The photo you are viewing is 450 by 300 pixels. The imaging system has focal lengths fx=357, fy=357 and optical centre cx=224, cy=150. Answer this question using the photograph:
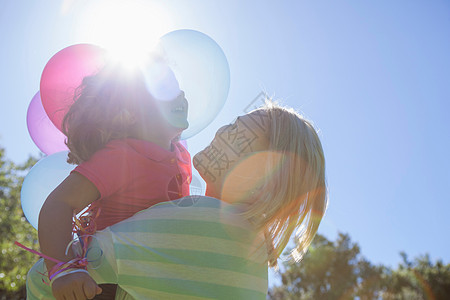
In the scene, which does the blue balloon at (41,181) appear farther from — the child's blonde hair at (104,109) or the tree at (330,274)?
the tree at (330,274)

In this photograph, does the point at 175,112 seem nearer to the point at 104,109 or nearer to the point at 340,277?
the point at 104,109

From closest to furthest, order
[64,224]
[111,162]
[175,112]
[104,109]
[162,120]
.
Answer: [64,224] → [111,162] → [104,109] → [162,120] → [175,112]

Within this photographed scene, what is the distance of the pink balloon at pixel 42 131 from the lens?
2463 millimetres

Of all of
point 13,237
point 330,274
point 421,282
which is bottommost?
point 13,237

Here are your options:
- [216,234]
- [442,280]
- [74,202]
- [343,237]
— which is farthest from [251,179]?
[442,280]

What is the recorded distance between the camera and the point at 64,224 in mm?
1439

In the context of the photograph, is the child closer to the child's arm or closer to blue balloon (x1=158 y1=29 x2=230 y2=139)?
the child's arm

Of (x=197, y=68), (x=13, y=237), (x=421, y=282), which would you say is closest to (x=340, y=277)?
(x=421, y=282)

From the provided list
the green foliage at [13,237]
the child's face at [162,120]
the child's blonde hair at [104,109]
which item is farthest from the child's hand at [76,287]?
the green foliage at [13,237]

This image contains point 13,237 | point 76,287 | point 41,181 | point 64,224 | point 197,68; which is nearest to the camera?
point 76,287

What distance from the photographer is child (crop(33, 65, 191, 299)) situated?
1.43 m

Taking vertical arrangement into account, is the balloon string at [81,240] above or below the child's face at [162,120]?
below

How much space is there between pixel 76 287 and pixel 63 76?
1.35 metres

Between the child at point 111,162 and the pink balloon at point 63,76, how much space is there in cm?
14
